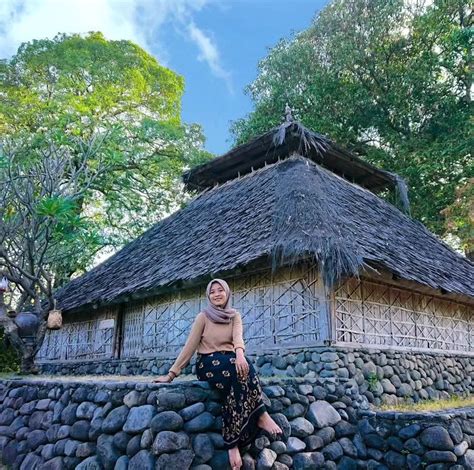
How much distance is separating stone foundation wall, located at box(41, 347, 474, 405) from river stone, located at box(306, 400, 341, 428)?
621 millimetres

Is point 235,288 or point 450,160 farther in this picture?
point 450,160

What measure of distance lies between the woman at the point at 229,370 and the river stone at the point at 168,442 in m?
0.40

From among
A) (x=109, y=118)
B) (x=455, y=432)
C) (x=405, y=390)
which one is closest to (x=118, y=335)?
(x=405, y=390)

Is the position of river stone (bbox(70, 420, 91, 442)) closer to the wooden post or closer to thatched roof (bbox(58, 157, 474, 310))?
thatched roof (bbox(58, 157, 474, 310))

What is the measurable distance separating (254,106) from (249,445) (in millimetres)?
18446

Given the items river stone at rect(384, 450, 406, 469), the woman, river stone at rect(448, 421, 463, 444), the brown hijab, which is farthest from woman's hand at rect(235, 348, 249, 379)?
river stone at rect(448, 421, 463, 444)

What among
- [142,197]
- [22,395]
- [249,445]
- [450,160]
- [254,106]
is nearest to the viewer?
[249,445]

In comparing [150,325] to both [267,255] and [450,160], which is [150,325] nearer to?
[267,255]

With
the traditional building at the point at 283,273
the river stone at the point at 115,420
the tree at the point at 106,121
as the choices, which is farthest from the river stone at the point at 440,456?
the tree at the point at 106,121

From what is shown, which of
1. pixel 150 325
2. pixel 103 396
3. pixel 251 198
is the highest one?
pixel 251 198

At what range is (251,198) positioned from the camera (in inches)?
435

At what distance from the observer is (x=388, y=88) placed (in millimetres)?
19359

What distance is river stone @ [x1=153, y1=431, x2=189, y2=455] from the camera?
4.34 metres

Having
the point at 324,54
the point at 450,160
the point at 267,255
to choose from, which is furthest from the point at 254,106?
the point at 267,255
